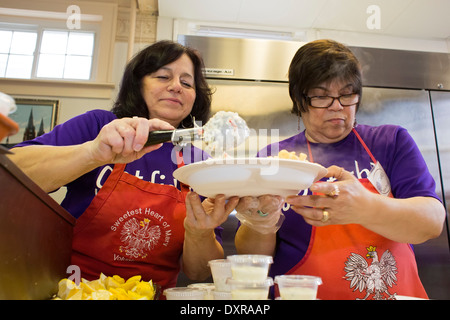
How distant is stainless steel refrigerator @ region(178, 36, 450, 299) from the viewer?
7.55 feet

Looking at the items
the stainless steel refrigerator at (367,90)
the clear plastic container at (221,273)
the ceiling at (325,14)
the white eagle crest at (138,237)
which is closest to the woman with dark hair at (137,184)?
the white eagle crest at (138,237)

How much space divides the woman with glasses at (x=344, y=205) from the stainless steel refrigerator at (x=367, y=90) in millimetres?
928

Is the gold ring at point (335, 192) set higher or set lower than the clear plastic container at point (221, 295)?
higher

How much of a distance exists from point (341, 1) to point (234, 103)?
1275mm

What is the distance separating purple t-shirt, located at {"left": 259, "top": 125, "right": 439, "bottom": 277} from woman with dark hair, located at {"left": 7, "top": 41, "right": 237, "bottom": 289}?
244 mm

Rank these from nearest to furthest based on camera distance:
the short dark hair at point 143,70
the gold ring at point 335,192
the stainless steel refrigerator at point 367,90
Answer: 1. the gold ring at point 335,192
2. the short dark hair at point 143,70
3. the stainless steel refrigerator at point 367,90

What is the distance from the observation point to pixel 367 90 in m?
2.39

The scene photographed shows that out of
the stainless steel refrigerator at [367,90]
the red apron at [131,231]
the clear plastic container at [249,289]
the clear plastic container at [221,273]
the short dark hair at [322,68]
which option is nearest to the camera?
the clear plastic container at [249,289]

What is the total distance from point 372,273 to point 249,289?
0.65m

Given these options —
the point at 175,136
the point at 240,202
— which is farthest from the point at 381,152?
the point at 175,136

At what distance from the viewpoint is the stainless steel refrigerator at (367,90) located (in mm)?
2303

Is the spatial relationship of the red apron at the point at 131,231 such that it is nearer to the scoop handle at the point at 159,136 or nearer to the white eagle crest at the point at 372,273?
the scoop handle at the point at 159,136

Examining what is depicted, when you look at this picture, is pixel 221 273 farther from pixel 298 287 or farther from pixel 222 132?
pixel 222 132

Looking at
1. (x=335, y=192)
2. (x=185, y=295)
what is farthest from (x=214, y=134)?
(x=185, y=295)
